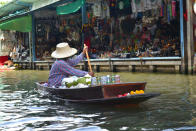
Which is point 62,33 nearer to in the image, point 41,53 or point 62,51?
point 41,53

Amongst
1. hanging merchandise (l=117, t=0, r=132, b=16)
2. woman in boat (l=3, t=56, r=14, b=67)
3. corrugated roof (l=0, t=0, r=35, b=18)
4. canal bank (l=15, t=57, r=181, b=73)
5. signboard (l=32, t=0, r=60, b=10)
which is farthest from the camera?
woman in boat (l=3, t=56, r=14, b=67)

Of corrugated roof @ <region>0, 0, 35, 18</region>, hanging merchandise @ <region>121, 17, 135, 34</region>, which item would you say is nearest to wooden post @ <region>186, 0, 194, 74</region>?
hanging merchandise @ <region>121, 17, 135, 34</region>

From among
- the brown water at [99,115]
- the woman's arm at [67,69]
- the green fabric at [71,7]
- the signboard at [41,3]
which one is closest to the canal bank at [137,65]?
the green fabric at [71,7]

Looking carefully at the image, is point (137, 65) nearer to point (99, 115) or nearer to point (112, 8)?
point (112, 8)

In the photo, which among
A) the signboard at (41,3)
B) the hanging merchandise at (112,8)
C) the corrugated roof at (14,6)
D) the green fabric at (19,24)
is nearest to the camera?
the hanging merchandise at (112,8)

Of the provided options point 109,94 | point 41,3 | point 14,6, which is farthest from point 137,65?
point 14,6

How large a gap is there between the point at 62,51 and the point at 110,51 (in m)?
8.42

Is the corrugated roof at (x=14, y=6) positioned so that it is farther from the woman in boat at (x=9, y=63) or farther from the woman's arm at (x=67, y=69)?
the woman's arm at (x=67, y=69)

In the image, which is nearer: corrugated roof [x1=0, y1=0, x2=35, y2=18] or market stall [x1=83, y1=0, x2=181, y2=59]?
market stall [x1=83, y1=0, x2=181, y2=59]

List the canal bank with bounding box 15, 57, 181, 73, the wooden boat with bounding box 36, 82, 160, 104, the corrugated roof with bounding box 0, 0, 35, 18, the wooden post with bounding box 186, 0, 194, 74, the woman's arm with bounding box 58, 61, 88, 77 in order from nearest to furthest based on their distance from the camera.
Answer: the wooden boat with bounding box 36, 82, 160, 104 → the woman's arm with bounding box 58, 61, 88, 77 → the wooden post with bounding box 186, 0, 194, 74 → the canal bank with bounding box 15, 57, 181, 73 → the corrugated roof with bounding box 0, 0, 35, 18

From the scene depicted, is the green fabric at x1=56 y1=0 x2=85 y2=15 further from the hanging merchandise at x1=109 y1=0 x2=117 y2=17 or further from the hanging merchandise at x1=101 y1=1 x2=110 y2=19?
the hanging merchandise at x1=109 y1=0 x2=117 y2=17

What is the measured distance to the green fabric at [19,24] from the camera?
1870cm

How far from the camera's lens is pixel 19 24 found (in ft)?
62.4

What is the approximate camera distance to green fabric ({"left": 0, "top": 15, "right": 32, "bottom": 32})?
18.7 m
